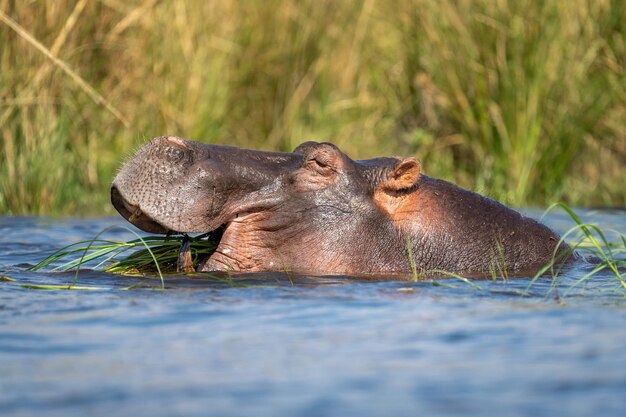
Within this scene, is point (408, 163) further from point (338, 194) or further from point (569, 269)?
point (569, 269)

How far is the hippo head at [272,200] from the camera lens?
516cm

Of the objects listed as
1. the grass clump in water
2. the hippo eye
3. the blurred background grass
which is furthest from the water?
the blurred background grass

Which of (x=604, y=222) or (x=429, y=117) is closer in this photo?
(x=604, y=222)

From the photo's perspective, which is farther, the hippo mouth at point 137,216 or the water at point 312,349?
the hippo mouth at point 137,216

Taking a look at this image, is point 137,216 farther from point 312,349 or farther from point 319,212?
point 312,349

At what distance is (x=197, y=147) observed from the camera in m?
5.27

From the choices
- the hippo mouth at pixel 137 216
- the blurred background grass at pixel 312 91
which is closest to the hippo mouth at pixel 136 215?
the hippo mouth at pixel 137 216

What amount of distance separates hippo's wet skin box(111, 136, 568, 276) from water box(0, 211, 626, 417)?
0.25m

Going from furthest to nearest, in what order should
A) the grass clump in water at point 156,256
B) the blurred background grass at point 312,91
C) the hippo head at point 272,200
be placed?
the blurred background grass at point 312,91, the grass clump in water at point 156,256, the hippo head at point 272,200

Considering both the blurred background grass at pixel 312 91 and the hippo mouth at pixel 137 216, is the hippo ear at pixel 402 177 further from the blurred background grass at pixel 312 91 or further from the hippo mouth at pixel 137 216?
the blurred background grass at pixel 312 91

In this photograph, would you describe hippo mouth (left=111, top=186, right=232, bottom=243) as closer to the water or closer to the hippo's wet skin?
the hippo's wet skin

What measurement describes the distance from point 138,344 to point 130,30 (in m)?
6.09

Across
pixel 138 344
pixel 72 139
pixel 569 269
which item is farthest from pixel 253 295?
pixel 72 139

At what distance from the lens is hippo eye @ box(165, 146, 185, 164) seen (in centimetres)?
518
